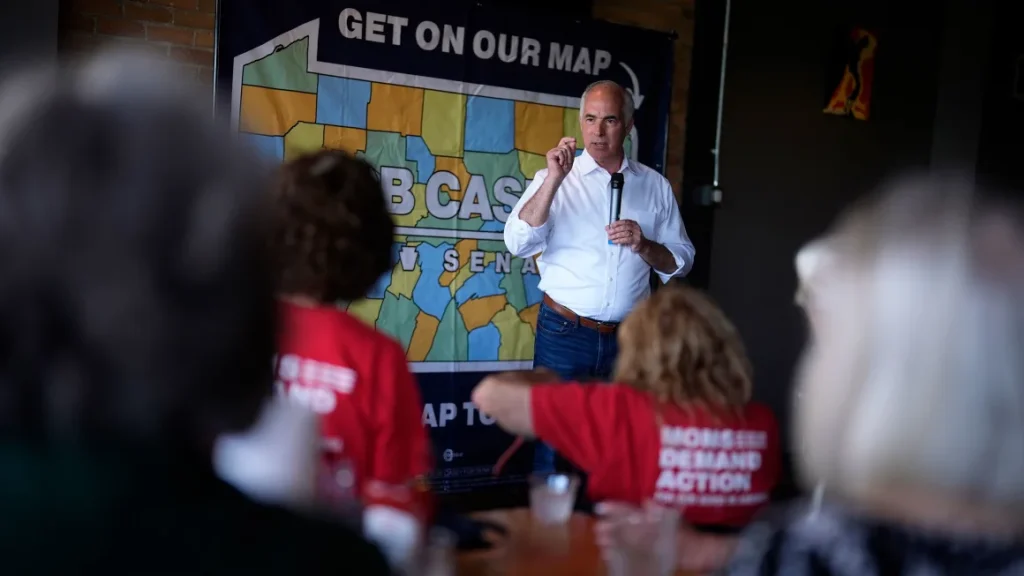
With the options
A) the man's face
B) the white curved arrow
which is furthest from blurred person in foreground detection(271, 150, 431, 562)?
the white curved arrow

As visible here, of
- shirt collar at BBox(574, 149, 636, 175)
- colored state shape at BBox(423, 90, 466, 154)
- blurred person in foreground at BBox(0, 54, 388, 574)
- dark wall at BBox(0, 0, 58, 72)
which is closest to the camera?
blurred person in foreground at BBox(0, 54, 388, 574)

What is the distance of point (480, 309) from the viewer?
12.9ft

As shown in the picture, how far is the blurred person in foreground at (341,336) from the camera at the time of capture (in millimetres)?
1465

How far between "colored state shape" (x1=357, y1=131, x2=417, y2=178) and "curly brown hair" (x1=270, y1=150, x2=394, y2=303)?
2090mm

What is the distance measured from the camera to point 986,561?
941 mm

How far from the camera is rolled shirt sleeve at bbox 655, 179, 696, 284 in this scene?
3525 mm

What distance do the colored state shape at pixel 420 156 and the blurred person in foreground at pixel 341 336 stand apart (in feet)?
7.10

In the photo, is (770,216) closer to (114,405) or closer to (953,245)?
(953,245)

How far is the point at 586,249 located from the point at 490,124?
32.7 inches

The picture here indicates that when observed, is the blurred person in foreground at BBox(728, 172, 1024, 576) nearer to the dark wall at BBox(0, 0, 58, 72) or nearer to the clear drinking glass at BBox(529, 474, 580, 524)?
the clear drinking glass at BBox(529, 474, 580, 524)

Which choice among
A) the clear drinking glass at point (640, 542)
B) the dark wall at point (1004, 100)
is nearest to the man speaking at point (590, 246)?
the clear drinking glass at point (640, 542)

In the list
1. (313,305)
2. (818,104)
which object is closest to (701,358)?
(313,305)


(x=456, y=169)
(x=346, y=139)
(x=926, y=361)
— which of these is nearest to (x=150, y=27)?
(x=346, y=139)

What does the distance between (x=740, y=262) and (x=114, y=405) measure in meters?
4.27
